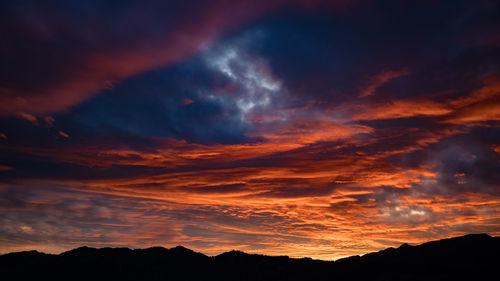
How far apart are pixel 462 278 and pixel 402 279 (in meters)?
32.9

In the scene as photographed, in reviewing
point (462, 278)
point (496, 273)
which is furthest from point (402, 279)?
point (496, 273)

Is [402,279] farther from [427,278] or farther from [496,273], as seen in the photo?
[496,273]

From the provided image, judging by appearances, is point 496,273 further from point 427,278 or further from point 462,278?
point 427,278

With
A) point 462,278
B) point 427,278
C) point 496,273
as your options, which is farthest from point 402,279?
point 496,273

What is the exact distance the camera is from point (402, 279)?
199 meters

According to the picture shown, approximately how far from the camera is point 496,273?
199125 mm

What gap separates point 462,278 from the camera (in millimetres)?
196375

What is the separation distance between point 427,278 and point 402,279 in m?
14.4

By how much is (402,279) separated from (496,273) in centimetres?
5398

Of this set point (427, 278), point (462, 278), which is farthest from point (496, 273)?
point (427, 278)

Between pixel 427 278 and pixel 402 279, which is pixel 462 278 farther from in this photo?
pixel 402 279

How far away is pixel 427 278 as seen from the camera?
19925cm

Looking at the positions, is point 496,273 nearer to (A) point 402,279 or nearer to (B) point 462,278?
(B) point 462,278
